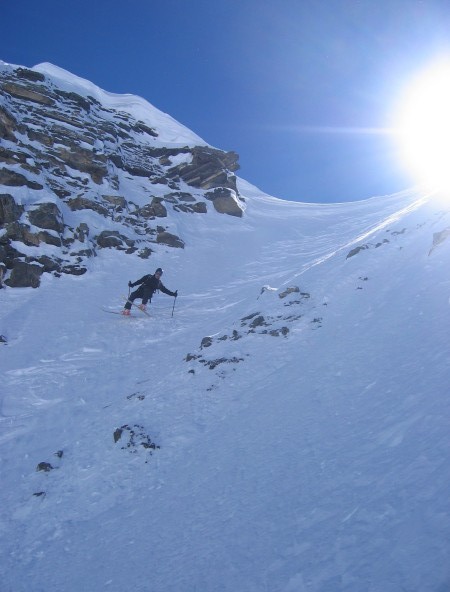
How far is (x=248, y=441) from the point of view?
685cm

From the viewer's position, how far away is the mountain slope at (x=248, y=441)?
14.0ft

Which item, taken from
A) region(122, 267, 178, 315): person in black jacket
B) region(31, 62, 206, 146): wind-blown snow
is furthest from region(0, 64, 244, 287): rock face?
region(122, 267, 178, 315): person in black jacket

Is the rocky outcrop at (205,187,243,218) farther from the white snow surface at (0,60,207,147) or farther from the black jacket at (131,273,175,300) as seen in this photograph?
the black jacket at (131,273,175,300)

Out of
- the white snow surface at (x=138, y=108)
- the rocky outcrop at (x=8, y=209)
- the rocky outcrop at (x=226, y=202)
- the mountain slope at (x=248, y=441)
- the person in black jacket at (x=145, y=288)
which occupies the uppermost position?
the white snow surface at (x=138, y=108)

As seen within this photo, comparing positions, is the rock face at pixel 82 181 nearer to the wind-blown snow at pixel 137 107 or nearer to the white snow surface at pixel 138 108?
the white snow surface at pixel 138 108

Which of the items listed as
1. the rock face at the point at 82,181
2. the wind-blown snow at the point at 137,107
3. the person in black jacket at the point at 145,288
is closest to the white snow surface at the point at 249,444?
the person in black jacket at the point at 145,288

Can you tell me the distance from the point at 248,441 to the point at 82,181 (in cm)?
2626

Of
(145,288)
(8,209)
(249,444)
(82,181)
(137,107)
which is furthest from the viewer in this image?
(137,107)

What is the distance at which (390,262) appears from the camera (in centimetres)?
1327

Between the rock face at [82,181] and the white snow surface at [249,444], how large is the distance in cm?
763

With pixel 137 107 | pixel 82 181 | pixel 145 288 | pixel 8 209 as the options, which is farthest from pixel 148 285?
pixel 137 107

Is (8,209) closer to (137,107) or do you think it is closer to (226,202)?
(226,202)

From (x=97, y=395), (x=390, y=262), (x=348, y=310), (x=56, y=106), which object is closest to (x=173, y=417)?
(x=97, y=395)

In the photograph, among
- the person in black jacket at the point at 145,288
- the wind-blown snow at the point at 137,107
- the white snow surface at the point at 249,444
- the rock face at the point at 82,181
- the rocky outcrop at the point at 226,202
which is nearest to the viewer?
the white snow surface at the point at 249,444
